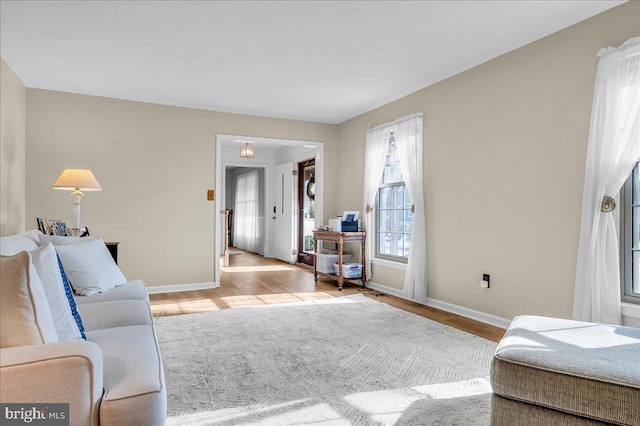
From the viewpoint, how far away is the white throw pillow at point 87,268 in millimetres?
2553

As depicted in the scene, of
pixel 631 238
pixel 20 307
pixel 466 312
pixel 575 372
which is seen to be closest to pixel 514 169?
pixel 631 238

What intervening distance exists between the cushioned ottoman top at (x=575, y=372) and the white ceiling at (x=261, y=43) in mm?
2238

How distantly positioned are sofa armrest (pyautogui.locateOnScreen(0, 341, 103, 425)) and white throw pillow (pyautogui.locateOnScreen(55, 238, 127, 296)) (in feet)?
5.12

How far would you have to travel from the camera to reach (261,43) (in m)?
3.39

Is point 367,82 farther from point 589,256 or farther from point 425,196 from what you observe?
point 589,256

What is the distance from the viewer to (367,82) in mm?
4434

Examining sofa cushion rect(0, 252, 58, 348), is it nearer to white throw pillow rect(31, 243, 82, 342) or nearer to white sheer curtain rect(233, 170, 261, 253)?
white throw pillow rect(31, 243, 82, 342)

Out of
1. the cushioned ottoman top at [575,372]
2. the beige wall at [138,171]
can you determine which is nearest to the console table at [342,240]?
the beige wall at [138,171]

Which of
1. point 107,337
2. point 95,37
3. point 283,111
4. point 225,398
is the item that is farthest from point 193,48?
point 225,398

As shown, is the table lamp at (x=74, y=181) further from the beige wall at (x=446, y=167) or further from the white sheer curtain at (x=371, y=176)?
the white sheer curtain at (x=371, y=176)

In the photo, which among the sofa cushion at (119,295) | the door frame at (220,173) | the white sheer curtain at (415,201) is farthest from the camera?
the door frame at (220,173)

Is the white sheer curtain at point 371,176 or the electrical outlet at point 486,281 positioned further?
the white sheer curtain at point 371,176

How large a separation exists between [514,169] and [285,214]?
5.32 metres

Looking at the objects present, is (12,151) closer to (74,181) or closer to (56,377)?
(74,181)
